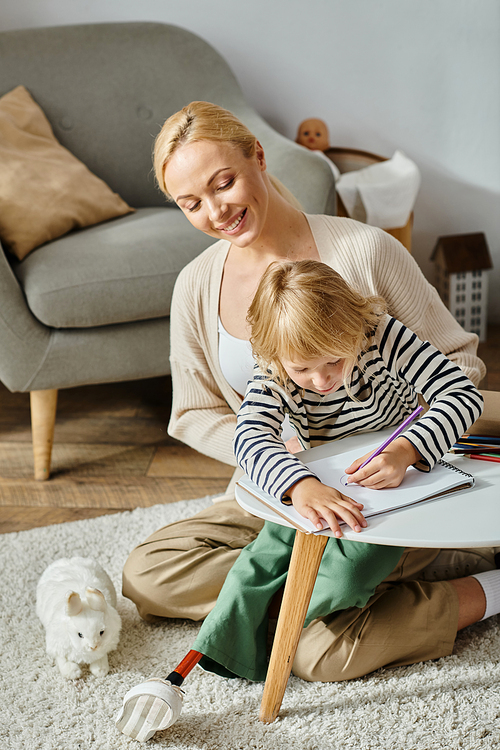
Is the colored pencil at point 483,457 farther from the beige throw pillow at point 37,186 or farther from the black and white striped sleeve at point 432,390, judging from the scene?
the beige throw pillow at point 37,186

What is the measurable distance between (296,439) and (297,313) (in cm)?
25

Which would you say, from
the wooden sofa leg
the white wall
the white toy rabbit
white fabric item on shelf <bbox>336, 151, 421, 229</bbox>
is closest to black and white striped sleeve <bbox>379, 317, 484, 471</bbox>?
the white toy rabbit

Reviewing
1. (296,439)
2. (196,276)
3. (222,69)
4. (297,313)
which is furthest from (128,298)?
(222,69)

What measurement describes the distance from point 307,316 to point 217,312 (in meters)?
0.33

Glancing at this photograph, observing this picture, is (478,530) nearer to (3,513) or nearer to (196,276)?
(196,276)

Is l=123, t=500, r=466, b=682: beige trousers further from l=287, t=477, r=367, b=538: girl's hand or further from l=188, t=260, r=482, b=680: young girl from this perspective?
l=287, t=477, r=367, b=538: girl's hand

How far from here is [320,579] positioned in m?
0.91

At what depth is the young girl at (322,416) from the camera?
78 centimetres

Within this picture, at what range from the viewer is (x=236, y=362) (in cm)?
108

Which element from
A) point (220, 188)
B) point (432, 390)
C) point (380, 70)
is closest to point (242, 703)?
point (432, 390)

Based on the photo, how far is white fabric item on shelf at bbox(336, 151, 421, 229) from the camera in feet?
6.21

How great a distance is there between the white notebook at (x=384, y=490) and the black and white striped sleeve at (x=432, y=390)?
22 mm

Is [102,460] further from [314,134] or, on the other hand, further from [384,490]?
[314,134]

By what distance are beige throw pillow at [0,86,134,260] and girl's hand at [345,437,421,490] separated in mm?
1066
